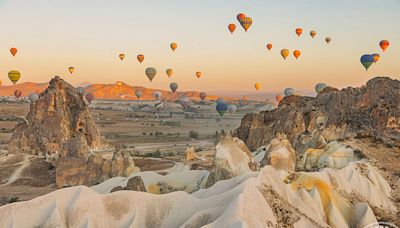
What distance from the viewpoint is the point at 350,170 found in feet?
101

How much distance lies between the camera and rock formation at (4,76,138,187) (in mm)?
42750

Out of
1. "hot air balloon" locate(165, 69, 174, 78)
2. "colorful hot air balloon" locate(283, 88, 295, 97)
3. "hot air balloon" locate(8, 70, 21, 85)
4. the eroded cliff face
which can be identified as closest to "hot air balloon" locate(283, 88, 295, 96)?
"colorful hot air balloon" locate(283, 88, 295, 97)

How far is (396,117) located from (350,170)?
20371mm

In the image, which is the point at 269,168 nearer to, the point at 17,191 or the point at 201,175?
the point at 201,175

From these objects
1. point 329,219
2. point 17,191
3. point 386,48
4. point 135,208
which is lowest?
point 17,191

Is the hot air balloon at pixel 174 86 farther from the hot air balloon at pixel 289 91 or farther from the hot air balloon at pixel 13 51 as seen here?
the hot air balloon at pixel 13 51

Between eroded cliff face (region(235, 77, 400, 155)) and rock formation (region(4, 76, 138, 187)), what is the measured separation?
1811 centimetres

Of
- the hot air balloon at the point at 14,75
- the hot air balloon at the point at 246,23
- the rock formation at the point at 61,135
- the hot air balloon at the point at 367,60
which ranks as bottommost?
the rock formation at the point at 61,135

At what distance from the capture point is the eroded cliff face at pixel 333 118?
1780 inches

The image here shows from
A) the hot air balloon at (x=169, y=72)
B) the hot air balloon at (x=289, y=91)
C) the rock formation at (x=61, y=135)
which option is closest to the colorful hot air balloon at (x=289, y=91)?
the hot air balloon at (x=289, y=91)

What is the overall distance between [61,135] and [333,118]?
→ 29.4m

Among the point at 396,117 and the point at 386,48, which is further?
the point at 386,48

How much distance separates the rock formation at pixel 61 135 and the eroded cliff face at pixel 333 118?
18111 mm

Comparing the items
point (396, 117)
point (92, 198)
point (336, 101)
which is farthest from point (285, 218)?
point (336, 101)
